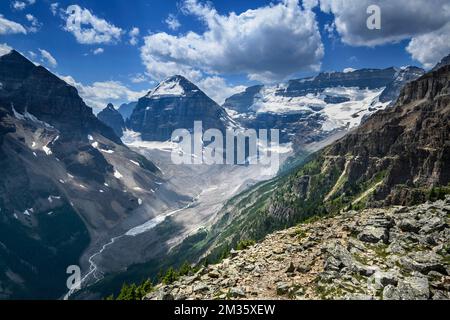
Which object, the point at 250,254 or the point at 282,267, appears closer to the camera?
the point at 282,267

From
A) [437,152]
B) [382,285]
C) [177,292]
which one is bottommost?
Answer: [177,292]

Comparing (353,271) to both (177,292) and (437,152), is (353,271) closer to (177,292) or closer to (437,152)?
(177,292)

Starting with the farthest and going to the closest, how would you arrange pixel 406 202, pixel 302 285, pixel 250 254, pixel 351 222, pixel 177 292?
1. pixel 406 202
2. pixel 351 222
3. pixel 250 254
4. pixel 177 292
5. pixel 302 285
